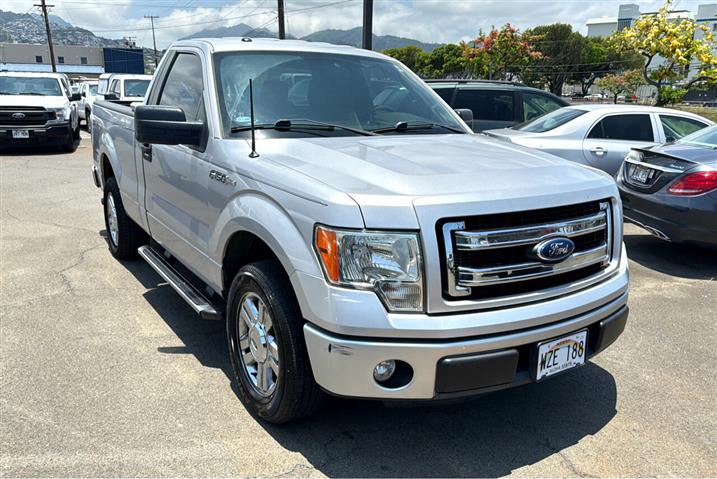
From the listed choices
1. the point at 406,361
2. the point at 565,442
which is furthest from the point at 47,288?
the point at 565,442

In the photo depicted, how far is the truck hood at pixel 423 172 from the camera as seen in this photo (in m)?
2.53

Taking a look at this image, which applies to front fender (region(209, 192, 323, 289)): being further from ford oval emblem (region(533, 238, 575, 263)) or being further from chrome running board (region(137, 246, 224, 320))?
ford oval emblem (region(533, 238, 575, 263))

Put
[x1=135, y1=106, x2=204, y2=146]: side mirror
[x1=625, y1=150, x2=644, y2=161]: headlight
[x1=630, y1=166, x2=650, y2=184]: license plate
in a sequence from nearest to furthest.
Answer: [x1=135, y1=106, x2=204, y2=146]: side mirror
[x1=630, y1=166, x2=650, y2=184]: license plate
[x1=625, y1=150, x2=644, y2=161]: headlight

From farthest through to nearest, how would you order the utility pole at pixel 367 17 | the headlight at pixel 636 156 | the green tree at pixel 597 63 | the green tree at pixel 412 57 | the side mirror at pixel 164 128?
the green tree at pixel 412 57, the green tree at pixel 597 63, the utility pole at pixel 367 17, the headlight at pixel 636 156, the side mirror at pixel 164 128

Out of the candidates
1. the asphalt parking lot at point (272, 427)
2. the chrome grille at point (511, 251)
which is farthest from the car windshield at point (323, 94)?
the asphalt parking lot at point (272, 427)

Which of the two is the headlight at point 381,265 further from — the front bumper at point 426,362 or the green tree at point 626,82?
the green tree at point 626,82

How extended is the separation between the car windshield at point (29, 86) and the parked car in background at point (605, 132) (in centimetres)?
1242

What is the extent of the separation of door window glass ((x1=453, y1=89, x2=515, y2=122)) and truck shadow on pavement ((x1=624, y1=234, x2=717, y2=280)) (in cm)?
381

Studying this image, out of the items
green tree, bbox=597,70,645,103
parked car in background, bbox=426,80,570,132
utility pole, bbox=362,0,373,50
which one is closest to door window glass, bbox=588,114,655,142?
parked car in background, bbox=426,80,570,132

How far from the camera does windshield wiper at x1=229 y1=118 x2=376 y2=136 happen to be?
11.6 ft

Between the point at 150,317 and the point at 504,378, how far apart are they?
2981mm

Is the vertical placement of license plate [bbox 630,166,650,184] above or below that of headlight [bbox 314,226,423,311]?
below

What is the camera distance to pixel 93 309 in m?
4.71

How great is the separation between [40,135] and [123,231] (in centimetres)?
1003
